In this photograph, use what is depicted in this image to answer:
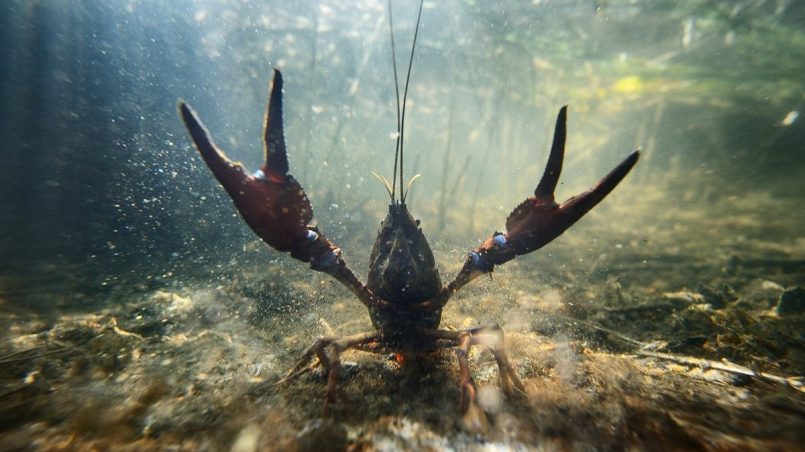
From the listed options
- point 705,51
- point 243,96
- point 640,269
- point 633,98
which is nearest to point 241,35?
point 243,96

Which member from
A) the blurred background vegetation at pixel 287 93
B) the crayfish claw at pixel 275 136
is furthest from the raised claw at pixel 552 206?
the blurred background vegetation at pixel 287 93

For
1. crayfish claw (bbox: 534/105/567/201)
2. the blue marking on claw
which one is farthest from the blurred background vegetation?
crayfish claw (bbox: 534/105/567/201)

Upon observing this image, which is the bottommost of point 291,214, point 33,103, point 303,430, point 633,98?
point 303,430

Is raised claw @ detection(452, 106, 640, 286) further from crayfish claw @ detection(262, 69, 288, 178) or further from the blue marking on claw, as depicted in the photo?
crayfish claw @ detection(262, 69, 288, 178)

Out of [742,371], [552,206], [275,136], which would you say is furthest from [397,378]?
[742,371]

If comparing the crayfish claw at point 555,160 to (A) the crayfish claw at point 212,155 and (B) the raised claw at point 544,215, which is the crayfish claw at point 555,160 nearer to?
(B) the raised claw at point 544,215

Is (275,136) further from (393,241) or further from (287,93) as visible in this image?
(287,93)

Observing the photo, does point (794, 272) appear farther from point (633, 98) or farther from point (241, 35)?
point (241, 35)

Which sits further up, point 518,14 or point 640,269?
point 518,14
